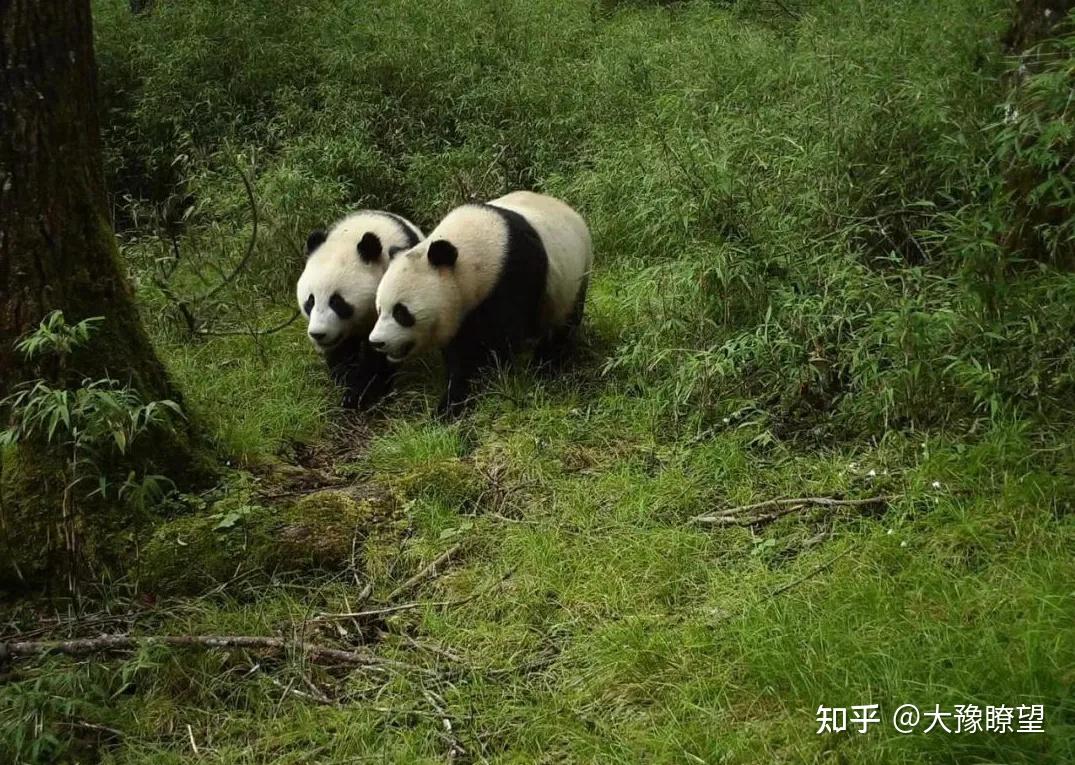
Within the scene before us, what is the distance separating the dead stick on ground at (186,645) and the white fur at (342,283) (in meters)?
2.83

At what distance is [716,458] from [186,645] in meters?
2.21

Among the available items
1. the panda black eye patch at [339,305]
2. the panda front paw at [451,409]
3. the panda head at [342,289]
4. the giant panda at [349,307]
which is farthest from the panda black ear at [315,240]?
the panda front paw at [451,409]

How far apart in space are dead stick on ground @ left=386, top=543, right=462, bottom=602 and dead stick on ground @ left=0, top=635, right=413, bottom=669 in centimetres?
38

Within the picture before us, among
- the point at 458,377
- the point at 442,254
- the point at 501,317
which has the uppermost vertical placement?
the point at 442,254

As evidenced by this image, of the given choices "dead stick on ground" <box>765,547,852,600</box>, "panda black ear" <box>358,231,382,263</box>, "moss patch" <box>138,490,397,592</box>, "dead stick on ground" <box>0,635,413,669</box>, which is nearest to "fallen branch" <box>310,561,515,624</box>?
"dead stick on ground" <box>0,635,413,669</box>

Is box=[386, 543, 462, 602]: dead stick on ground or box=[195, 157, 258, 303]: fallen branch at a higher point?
box=[195, 157, 258, 303]: fallen branch

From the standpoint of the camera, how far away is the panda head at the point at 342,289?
5.66m

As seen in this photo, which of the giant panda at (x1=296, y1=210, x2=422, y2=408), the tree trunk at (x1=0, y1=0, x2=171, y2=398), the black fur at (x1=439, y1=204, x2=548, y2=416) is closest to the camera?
the tree trunk at (x1=0, y1=0, x2=171, y2=398)

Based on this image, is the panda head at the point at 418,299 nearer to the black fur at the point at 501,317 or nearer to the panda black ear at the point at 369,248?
the black fur at the point at 501,317

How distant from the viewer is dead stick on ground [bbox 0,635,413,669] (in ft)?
9.65

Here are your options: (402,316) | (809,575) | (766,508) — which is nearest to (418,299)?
(402,316)

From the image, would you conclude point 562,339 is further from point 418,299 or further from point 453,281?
point 418,299

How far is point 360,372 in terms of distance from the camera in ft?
18.6

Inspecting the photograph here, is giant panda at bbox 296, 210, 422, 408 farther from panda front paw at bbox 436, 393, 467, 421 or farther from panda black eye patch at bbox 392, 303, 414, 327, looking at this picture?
panda front paw at bbox 436, 393, 467, 421
